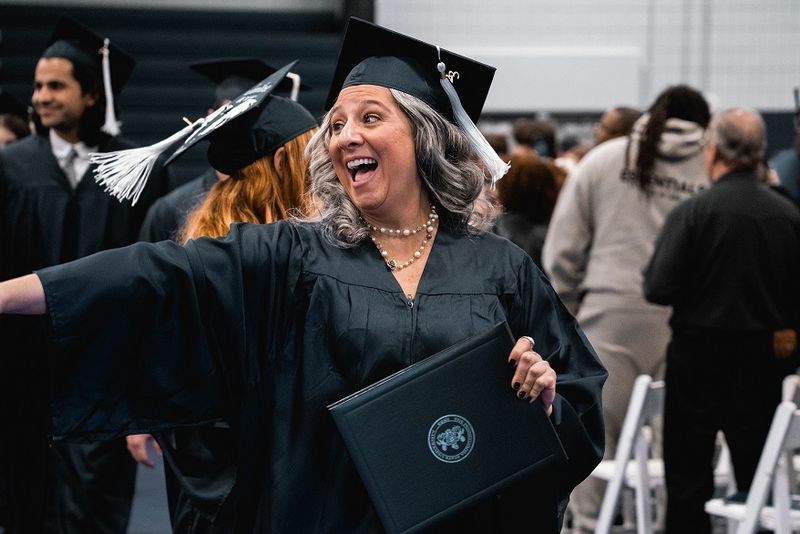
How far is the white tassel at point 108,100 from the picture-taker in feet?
15.3

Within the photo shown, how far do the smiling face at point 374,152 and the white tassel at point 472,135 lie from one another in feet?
0.44

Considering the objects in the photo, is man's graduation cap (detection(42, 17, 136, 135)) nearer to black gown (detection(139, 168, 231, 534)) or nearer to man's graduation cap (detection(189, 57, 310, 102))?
man's graduation cap (detection(189, 57, 310, 102))

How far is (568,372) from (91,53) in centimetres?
298

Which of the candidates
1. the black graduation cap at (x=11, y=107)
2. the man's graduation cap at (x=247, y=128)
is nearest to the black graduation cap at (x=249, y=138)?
the man's graduation cap at (x=247, y=128)

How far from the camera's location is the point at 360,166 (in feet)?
7.91

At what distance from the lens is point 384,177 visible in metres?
2.41

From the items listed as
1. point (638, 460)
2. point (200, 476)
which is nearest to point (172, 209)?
point (200, 476)

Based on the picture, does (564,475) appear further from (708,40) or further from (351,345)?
(708,40)

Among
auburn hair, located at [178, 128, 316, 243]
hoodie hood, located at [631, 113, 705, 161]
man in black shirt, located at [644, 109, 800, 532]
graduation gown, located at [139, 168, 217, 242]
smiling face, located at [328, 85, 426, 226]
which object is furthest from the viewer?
hoodie hood, located at [631, 113, 705, 161]

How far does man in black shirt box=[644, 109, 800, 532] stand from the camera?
4.58 m

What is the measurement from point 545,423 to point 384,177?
→ 0.54 meters

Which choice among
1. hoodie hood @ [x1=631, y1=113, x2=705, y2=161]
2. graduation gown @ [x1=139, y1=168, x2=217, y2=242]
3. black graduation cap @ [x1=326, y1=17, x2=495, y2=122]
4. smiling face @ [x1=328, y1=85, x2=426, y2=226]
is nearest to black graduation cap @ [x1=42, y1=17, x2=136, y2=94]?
graduation gown @ [x1=139, y1=168, x2=217, y2=242]

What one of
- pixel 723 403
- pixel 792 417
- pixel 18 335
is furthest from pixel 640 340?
pixel 18 335

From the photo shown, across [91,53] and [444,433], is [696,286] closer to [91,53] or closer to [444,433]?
[91,53]
